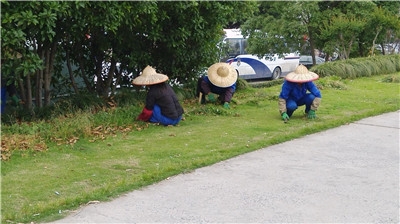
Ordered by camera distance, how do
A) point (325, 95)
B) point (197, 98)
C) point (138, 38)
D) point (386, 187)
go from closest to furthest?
point (386, 187) → point (138, 38) → point (197, 98) → point (325, 95)

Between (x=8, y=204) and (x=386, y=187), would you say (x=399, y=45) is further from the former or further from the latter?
(x=8, y=204)

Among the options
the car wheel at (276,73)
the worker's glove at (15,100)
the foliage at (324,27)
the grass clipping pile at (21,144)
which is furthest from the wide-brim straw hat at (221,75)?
the car wheel at (276,73)

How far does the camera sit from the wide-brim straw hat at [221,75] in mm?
11391

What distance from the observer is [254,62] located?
23125 millimetres

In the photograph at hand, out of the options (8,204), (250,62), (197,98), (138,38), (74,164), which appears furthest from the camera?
(250,62)

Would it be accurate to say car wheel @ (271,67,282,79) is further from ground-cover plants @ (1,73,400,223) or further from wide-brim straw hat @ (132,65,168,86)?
wide-brim straw hat @ (132,65,168,86)

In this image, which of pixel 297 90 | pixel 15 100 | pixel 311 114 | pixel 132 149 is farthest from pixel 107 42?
pixel 311 114

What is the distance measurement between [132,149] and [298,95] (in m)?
3.49

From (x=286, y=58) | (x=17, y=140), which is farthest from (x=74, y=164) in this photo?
(x=286, y=58)

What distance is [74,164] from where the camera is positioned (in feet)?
22.1

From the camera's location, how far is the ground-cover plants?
5539mm

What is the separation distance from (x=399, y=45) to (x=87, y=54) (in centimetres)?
1588

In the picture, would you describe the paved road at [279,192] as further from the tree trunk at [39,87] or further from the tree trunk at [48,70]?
the tree trunk at [39,87]

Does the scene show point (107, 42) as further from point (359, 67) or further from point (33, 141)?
point (359, 67)
